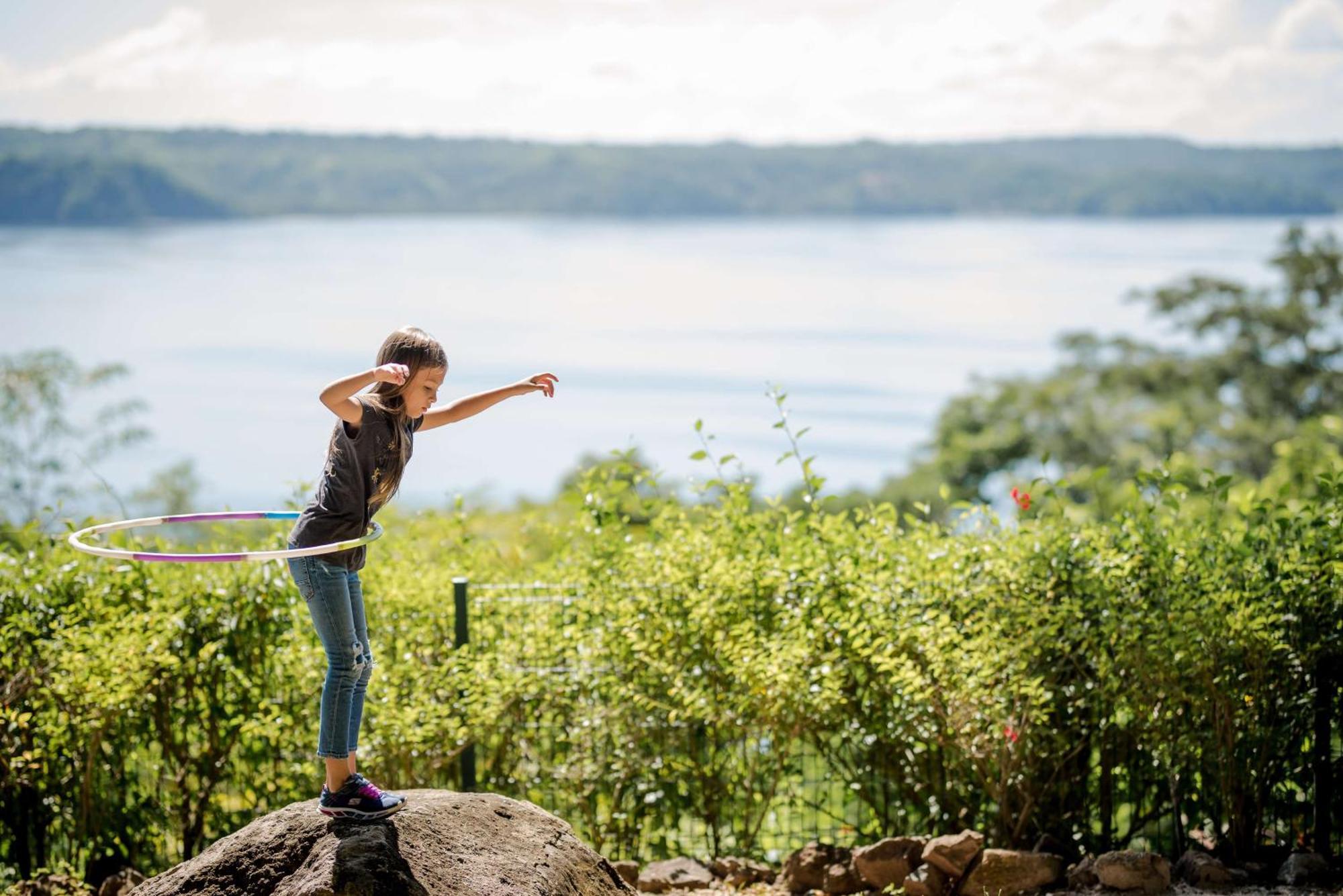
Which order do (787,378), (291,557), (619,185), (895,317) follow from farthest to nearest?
(895,317)
(787,378)
(619,185)
(291,557)

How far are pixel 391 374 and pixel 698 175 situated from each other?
233 feet

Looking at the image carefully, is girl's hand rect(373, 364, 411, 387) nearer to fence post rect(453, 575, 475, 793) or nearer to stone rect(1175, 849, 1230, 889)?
fence post rect(453, 575, 475, 793)

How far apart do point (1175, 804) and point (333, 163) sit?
213 feet

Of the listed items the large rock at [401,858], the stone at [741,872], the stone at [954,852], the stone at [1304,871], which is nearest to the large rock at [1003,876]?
the stone at [954,852]

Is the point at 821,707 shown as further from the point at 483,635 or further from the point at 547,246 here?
the point at 547,246

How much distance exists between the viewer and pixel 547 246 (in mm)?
111625

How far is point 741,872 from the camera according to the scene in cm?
495

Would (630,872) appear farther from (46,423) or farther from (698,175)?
(698,175)

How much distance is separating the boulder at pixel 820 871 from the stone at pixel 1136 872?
0.92 meters

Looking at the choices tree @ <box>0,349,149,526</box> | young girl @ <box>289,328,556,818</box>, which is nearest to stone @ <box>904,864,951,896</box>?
young girl @ <box>289,328,556,818</box>

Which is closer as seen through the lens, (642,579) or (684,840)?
(642,579)

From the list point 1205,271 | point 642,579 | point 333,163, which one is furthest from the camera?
point 333,163

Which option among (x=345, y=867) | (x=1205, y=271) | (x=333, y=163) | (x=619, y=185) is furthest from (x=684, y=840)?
(x=619, y=185)

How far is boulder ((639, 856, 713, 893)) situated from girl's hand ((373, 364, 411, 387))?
2378 mm
